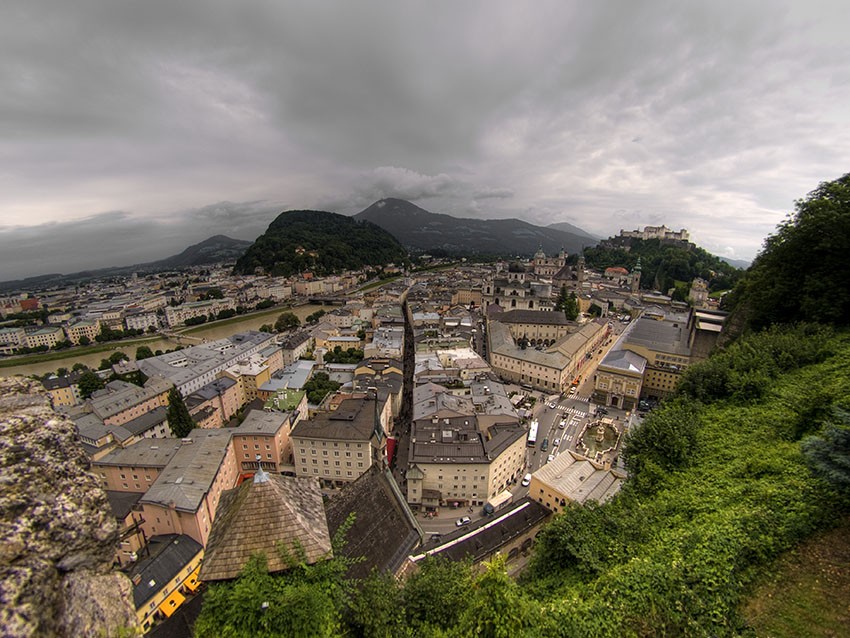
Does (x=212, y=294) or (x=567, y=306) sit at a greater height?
(x=567, y=306)

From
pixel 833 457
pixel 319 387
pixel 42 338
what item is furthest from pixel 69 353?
pixel 833 457

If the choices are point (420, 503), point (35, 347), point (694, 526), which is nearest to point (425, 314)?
point (420, 503)

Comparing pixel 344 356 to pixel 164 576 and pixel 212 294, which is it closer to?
pixel 164 576

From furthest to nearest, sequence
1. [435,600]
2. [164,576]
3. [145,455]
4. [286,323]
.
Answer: [286,323] → [145,455] → [164,576] → [435,600]

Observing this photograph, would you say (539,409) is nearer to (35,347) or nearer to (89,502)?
(89,502)

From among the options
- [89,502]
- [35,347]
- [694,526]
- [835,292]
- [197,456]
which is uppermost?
[835,292]

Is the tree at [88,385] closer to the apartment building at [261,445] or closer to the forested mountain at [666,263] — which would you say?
the apartment building at [261,445]

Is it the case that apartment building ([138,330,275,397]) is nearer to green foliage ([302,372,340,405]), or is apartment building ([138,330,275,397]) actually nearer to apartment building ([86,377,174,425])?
apartment building ([86,377,174,425])
